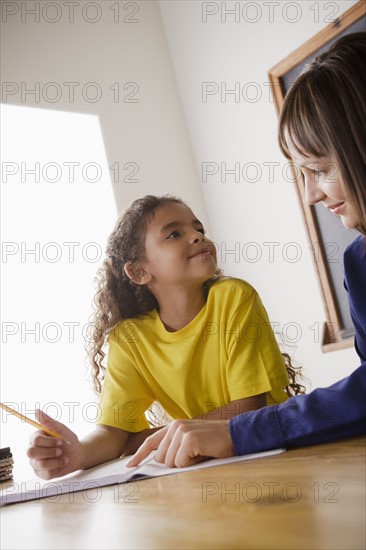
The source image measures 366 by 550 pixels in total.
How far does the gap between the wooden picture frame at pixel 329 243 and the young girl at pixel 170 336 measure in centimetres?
99

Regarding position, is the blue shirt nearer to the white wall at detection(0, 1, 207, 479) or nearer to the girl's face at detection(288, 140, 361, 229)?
the girl's face at detection(288, 140, 361, 229)

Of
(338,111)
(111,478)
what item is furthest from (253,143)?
(111,478)

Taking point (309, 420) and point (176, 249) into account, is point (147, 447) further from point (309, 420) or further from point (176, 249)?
point (176, 249)

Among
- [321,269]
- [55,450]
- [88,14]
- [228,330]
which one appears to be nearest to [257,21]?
[88,14]

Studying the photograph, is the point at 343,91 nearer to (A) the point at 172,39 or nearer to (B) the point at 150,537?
(B) the point at 150,537

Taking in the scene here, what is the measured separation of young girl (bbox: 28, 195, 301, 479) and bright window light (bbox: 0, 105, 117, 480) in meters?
0.95

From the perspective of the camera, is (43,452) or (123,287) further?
(123,287)

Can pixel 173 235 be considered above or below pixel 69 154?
below

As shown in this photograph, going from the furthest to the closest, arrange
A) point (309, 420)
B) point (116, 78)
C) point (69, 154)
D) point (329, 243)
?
1. point (116, 78)
2. point (69, 154)
3. point (329, 243)
4. point (309, 420)

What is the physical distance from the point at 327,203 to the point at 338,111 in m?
0.20

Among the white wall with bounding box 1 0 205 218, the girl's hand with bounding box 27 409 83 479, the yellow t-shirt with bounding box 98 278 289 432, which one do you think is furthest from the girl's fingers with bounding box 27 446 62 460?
the white wall with bounding box 1 0 205 218

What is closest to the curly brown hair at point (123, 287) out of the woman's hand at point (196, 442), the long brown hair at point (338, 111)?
the long brown hair at point (338, 111)

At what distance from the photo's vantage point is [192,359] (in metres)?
1.46

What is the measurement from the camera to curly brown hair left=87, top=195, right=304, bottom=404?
1.64 m
